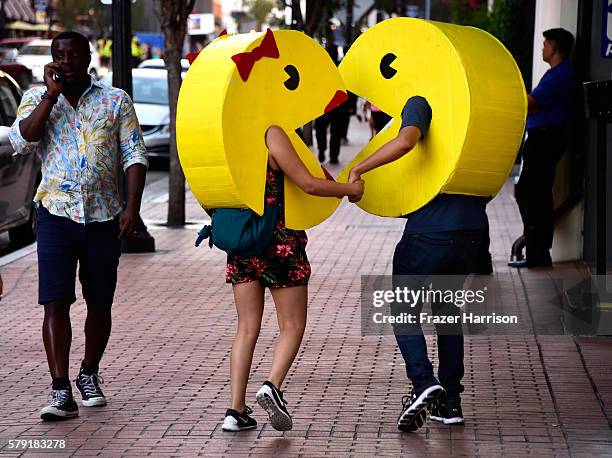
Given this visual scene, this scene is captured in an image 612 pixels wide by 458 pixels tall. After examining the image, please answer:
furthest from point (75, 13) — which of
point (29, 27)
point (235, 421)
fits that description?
point (235, 421)

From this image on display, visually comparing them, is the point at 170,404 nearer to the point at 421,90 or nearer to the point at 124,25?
the point at 421,90

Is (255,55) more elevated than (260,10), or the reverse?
(255,55)

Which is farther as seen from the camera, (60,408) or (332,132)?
(332,132)

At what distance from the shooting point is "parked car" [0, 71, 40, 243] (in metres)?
12.4

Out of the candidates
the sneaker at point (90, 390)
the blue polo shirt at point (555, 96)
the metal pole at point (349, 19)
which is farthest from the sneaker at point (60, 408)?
the metal pole at point (349, 19)

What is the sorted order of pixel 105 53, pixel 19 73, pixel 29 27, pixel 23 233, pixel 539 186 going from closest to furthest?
1. pixel 539 186
2. pixel 23 233
3. pixel 19 73
4. pixel 105 53
5. pixel 29 27

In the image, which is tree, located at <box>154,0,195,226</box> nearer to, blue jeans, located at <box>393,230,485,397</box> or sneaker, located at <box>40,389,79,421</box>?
sneaker, located at <box>40,389,79,421</box>

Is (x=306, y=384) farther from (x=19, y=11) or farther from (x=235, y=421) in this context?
(x=19, y=11)

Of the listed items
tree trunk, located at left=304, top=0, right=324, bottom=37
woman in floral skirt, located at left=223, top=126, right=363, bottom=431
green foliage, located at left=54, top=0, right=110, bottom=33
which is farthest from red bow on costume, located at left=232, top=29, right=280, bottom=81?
green foliage, located at left=54, top=0, right=110, bottom=33

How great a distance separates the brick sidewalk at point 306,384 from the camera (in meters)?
5.96

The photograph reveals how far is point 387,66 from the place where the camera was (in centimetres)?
608

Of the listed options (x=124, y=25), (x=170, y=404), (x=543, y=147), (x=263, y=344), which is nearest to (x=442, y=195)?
(x=170, y=404)

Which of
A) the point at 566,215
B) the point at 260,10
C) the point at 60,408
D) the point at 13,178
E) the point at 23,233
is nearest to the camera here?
the point at 60,408

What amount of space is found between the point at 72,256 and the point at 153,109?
16.0 meters
